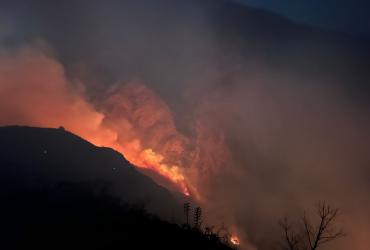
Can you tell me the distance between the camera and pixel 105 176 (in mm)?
196000

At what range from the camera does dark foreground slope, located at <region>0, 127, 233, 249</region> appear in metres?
55.1

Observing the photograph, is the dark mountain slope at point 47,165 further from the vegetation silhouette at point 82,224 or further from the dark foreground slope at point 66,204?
the vegetation silhouette at point 82,224

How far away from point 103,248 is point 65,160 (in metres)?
143

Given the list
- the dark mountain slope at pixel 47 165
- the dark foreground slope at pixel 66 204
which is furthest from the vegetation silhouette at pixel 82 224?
the dark mountain slope at pixel 47 165

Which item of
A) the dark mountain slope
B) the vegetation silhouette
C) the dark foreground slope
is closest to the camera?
the vegetation silhouette

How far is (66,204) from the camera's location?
488 ft

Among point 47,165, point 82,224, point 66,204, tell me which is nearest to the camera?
point 82,224

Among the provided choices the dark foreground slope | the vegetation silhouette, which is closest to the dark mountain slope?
the dark foreground slope

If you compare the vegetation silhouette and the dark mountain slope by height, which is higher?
the dark mountain slope

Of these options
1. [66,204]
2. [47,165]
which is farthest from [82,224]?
[47,165]

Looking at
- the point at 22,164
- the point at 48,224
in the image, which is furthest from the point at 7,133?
the point at 48,224

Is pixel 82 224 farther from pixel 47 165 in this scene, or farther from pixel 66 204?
pixel 47 165

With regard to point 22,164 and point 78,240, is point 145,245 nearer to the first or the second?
point 78,240

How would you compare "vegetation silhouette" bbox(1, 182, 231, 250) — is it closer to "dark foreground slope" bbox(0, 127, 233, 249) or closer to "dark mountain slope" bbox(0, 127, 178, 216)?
"dark foreground slope" bbox(0, 127, 233, 249)
